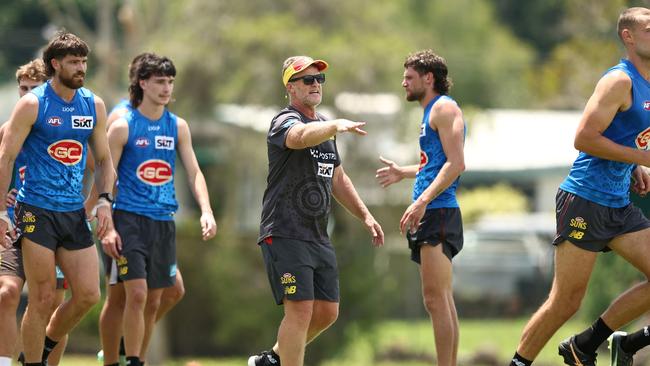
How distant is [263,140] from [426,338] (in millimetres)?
5168

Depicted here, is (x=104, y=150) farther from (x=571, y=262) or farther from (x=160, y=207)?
(x=571, y=262)

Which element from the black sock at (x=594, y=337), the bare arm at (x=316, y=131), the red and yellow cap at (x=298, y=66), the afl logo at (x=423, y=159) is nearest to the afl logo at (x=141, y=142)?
the red and yellow cap at (x=298, y=66)

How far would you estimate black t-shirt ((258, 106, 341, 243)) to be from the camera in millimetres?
9562

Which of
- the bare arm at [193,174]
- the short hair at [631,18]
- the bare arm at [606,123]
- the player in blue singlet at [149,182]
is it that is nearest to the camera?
the bare arm at [606,123]

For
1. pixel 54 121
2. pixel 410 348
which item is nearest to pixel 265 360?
pixel 54 121

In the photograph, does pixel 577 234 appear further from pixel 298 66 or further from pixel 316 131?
pixel 298 66

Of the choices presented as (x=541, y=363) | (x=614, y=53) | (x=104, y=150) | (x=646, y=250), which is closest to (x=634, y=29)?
(x=646, y=250)

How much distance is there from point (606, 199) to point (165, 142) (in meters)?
4.02

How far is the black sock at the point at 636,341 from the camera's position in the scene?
976 cm

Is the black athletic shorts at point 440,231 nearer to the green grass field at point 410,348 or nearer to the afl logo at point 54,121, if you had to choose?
the afl logo at point 54,121

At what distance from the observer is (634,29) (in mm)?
9367

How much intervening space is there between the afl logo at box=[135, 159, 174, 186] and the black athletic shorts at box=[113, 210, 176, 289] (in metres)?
0.34

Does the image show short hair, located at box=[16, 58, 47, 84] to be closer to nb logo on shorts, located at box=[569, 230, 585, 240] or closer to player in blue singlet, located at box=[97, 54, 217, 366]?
player in blue singlet, located at box=[97, 54, 217, 366]

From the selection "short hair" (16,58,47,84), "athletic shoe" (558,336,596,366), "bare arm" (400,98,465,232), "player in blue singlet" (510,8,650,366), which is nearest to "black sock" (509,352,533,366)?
"player in blue singlet" (510,8,650,366)
